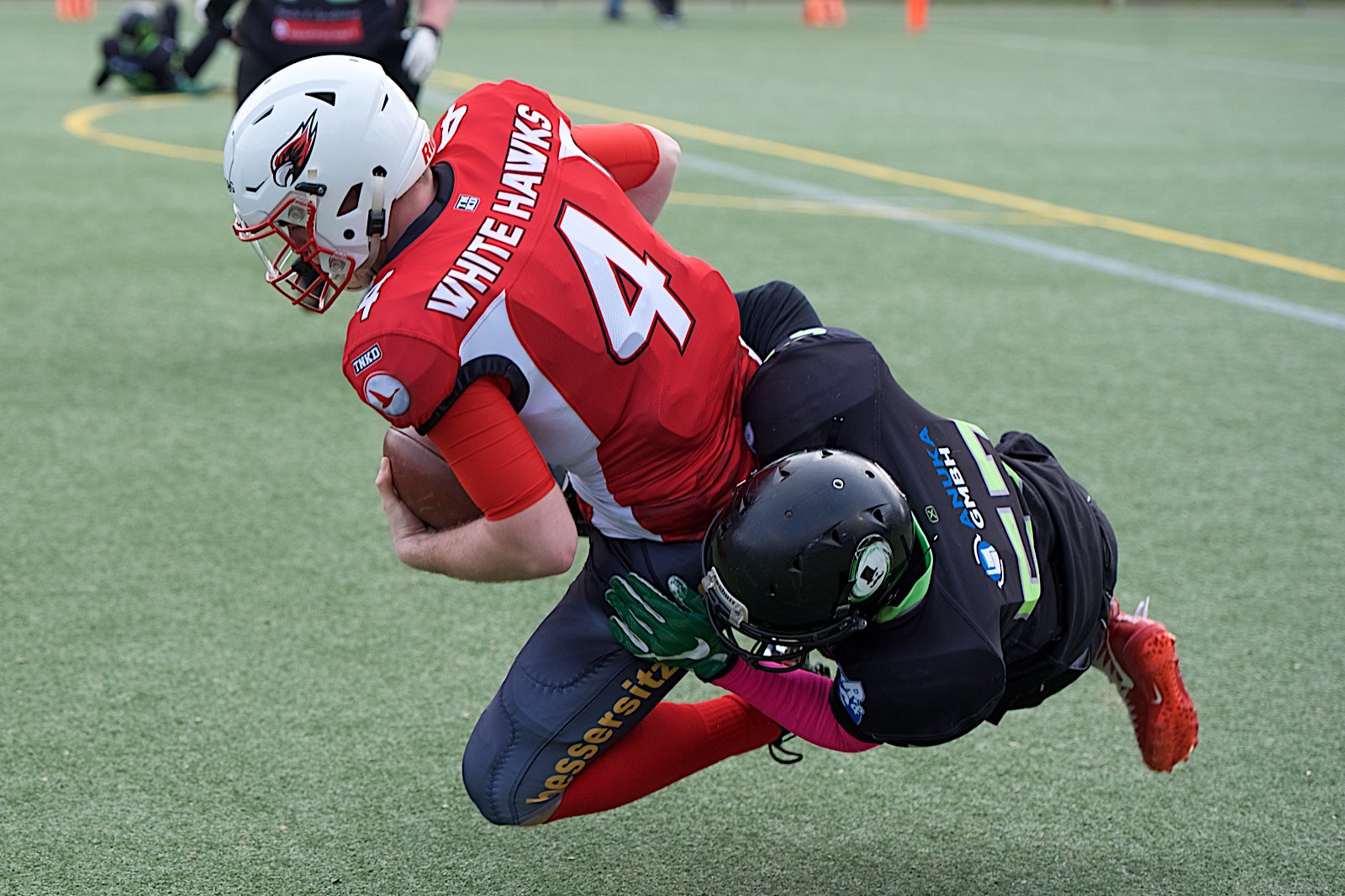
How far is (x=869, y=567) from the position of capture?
2467mm

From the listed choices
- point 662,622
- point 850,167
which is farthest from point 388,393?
point 850,167

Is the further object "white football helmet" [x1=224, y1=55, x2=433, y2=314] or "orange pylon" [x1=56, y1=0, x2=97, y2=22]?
"orange pylon" [x1=56, y1=0, x2=97, y2=22]

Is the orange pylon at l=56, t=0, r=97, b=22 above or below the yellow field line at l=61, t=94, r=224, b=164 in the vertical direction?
below

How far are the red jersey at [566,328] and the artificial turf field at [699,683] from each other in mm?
759

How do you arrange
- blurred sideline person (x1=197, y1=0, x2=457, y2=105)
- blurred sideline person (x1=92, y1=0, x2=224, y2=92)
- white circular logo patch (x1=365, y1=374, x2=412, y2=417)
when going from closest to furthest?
white circular logo patch (x1=365, y1=374, x2=412, y2=417)
blurred sideline person (x1=197, y1=0, x2=457, y2=105)
blurred sideline person (x1=92, y1=0, x2=224, y2=92)

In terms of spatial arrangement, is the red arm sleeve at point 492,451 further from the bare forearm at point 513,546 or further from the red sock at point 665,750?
the red sock at point 665,750

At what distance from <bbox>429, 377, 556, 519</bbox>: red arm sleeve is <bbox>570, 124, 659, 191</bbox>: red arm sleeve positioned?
768mm

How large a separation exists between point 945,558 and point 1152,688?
0.66 metres

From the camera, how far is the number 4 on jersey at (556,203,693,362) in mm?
2607

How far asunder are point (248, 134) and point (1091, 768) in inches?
82.9

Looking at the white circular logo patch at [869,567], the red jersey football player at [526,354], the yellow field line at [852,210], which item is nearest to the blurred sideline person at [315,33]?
the yellow field line at [852,210]

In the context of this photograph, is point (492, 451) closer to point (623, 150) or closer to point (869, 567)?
point (869, 567)

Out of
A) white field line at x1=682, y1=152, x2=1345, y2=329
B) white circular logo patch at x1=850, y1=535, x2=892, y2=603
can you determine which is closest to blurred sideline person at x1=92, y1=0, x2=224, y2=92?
white field line at x1=682, y1=152, x2=1345, y2=329

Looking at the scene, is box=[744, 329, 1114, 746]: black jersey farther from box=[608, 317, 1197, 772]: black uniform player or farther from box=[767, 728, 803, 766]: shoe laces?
box=[767, 728, 803, 766]: shoe laces
